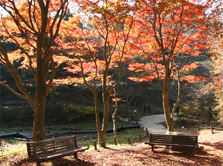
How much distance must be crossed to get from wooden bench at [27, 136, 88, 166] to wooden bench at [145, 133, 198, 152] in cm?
277

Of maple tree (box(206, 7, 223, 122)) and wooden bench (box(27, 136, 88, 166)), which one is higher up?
maple tree (box(206, 7, 223, 122))

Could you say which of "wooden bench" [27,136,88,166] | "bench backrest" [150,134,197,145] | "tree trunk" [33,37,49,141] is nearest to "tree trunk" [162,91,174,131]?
"bench backrest" [150,134,197,145]

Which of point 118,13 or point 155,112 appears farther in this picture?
→ point 155,112

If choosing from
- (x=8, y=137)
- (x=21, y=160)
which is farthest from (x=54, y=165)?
(x=8, y=137)

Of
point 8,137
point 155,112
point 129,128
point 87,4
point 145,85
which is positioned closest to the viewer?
point 87,4

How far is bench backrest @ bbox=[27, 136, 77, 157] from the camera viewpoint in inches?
196

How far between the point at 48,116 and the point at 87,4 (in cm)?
1719

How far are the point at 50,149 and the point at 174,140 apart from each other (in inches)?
161

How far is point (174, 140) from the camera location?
6738 mm

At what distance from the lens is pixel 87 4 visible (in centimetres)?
768

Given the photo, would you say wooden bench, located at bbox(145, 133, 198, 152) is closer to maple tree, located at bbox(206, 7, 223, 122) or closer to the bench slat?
the bench slat

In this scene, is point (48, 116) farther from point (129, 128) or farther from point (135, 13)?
point (135, 13)

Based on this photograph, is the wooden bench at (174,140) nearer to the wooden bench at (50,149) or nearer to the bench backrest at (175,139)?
the bench backrest at (175,139)

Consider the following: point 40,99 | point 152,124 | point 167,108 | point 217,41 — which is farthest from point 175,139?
point 152,124
